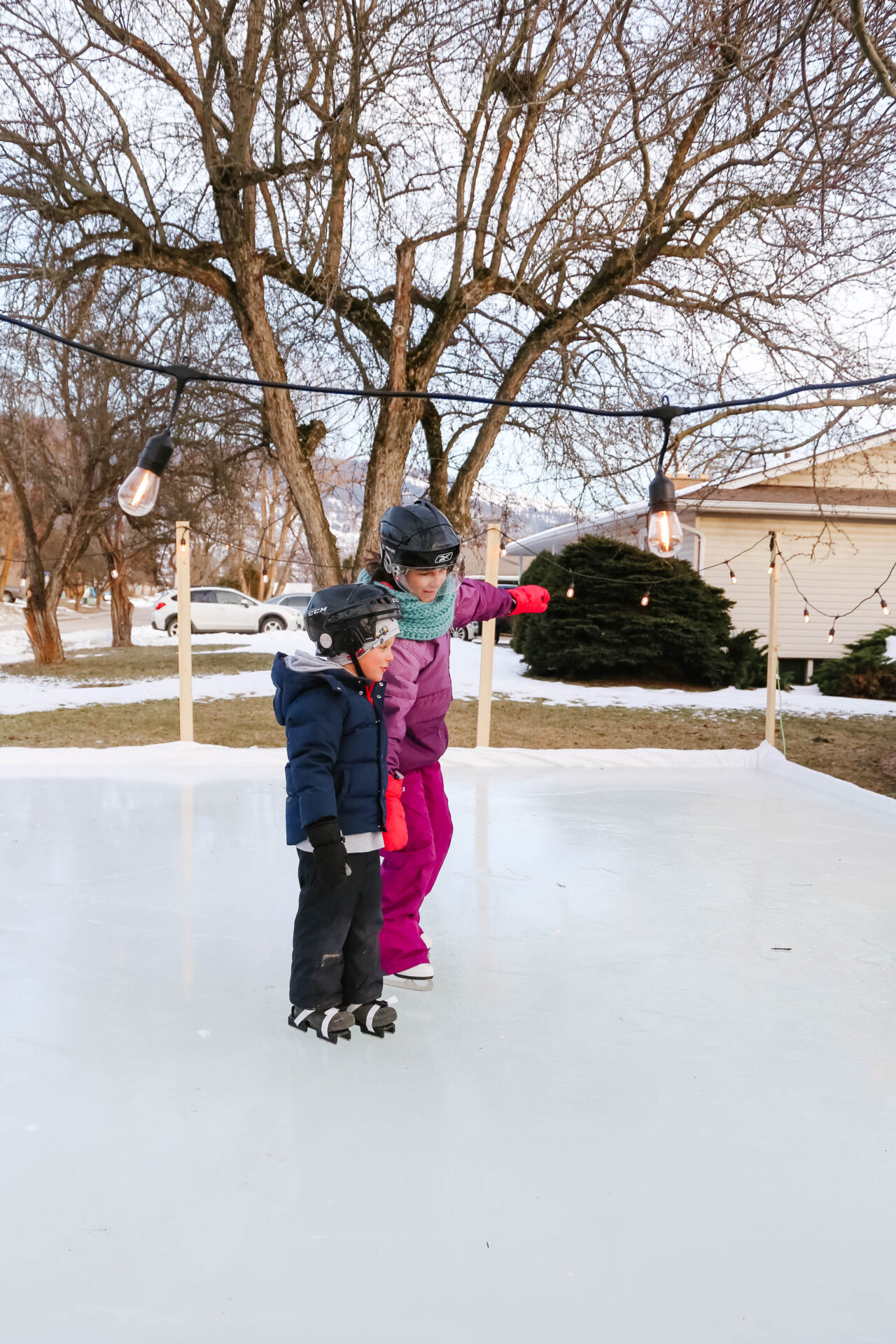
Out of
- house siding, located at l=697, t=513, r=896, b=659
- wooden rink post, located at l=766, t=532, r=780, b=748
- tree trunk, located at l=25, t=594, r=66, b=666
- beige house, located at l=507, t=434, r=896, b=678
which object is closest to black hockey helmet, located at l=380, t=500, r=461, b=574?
wooden rink post, located at l=766, t=532, r=780, b=748

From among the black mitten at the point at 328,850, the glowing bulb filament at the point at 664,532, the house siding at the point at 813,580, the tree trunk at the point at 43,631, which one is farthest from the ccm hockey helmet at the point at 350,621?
the tree trunk at the point at 43,631

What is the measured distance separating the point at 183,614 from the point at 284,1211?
5.02 meters

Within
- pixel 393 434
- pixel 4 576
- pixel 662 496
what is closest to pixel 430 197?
pixel 393 434

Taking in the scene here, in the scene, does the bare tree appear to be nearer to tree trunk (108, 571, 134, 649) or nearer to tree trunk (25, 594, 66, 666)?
tree trunk (25, 594, 66, 666)

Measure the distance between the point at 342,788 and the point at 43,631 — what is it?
41.6 ft

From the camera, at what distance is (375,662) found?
225 centimetres

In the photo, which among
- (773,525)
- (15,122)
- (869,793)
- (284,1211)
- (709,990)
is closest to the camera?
(284,1211)

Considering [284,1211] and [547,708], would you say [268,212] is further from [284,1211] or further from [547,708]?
[284,1211]

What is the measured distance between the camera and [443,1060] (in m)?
2.07

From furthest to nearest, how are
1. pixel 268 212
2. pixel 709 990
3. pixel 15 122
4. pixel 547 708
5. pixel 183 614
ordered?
1. pixel 547 708
2. pixel 268 212
3. pixel 15 122
4. pixel 183 614
5. pixel 709 990

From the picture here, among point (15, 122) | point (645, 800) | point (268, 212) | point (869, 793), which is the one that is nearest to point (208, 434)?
point (268, 212)

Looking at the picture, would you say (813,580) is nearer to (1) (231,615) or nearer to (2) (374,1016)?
(1) (231,615)

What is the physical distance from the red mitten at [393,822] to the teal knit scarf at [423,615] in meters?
0.42

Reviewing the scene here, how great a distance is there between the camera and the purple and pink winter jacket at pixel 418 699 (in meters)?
2.48
